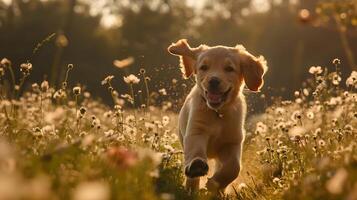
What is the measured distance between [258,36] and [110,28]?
950 cm

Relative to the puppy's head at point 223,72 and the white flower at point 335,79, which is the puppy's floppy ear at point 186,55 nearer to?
the puppy's head at point 223,72

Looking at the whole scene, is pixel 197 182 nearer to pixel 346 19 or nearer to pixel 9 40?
pixel 346 19

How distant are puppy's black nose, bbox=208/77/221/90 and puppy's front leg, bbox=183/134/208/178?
47 cm

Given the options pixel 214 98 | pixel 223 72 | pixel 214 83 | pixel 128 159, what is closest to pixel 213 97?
pixel 214 98

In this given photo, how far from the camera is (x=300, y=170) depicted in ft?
15.0

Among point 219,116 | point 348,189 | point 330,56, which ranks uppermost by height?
point 330,56

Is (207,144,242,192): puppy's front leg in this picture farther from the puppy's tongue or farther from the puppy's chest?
the puppy's tongue

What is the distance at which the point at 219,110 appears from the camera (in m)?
6.06

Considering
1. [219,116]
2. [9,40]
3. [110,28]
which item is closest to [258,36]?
[110,28]

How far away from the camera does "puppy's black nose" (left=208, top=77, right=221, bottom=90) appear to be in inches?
223

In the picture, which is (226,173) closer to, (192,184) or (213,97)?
(192,184)

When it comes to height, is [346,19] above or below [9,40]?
below

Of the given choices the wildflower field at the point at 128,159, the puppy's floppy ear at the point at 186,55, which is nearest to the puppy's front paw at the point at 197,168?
the wildflower field at the point at 128,159

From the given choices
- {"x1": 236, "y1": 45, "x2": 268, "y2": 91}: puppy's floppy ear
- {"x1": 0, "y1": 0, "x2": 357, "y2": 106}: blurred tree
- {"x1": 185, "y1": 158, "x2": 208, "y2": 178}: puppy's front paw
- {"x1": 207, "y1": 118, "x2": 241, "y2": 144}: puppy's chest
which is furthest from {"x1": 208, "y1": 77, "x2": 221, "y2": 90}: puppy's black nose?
{"x1": 0, "y1": 0, "x2": 357, "y2": 106}: blurred tree
